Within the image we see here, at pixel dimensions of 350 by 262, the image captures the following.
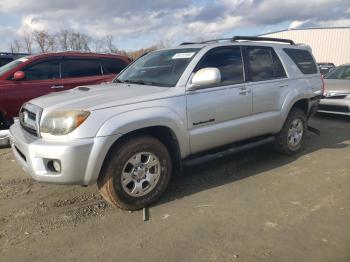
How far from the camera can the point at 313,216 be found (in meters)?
3.65

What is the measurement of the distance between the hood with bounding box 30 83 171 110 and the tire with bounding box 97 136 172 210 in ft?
1.39

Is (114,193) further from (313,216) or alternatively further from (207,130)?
(313,216)

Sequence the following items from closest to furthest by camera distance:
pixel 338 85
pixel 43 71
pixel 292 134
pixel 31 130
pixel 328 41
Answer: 1. pixel 31 130
2. pixel 292 134
3. pixel 43 71
4. pixel 338 85
5. pixel 328 41

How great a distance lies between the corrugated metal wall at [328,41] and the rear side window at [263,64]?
125ft

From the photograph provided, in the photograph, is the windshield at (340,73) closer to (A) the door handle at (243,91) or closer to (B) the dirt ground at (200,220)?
(B) the dirt ground at (200,220)

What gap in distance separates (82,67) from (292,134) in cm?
456

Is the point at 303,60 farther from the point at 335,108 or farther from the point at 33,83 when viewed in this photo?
the point at 33,83

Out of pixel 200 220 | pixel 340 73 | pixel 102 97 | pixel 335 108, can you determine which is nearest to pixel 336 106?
pixel 335 108

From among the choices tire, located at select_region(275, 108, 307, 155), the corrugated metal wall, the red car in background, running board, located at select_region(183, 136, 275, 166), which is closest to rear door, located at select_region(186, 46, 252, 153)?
running board, located at select_region(183, 136, 275, 166)

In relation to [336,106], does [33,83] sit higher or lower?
higher

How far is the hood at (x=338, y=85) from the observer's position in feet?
27.9

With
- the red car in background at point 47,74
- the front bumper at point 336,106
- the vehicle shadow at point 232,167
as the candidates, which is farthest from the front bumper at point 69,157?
the front bumper at point 336,106

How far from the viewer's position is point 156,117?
3.71 metres

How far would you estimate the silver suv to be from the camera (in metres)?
3.36
